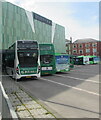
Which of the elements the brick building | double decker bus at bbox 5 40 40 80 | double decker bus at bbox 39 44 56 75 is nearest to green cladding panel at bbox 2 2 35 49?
double decker bus at bbox 39 44 56 75

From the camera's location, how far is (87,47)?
262 ft

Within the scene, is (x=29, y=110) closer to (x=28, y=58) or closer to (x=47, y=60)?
(x=28, y=58)

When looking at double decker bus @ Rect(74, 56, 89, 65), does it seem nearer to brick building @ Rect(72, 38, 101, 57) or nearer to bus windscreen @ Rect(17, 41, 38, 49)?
brick building @ Rect(72, 38, 101, 57)

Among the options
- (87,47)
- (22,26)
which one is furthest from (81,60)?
(87,47)

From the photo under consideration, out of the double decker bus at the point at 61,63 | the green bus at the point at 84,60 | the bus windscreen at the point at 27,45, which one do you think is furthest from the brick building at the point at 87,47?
the bus windscreen at the point at 27,45

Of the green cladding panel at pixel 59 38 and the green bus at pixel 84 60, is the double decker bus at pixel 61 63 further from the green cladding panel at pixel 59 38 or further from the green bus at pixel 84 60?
the green cladding panel at pixel 59 38

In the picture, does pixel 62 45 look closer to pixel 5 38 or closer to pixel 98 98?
pixel 5 38

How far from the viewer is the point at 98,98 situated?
23.5 feet

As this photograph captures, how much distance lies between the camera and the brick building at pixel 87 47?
7700 cm

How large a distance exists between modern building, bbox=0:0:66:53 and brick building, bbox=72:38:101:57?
105 feet

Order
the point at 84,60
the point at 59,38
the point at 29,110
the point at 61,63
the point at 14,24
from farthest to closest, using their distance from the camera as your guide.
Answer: the point at 59,38 < the point at 84,60 < the point at 14,24 < the point at 61,63 < the point at 29,110

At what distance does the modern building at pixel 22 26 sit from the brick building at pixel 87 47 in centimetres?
3213

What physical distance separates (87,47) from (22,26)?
50555 mm

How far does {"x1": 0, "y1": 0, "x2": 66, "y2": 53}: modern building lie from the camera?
3188cm
